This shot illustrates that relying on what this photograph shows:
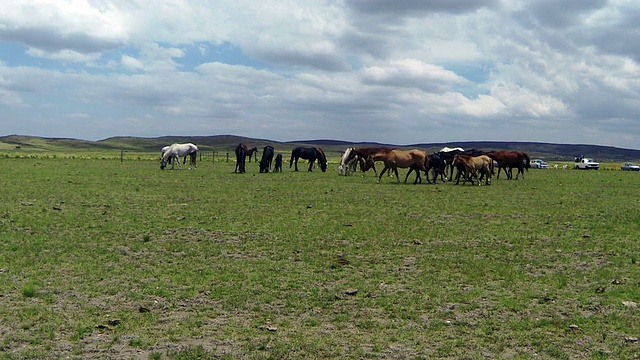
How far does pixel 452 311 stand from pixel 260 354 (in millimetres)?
2641

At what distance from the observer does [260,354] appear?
5.42 metres

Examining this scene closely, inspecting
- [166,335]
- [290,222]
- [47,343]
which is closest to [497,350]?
[166,335]

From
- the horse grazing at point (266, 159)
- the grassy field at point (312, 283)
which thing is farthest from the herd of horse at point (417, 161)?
the grassy field at point (312, 283)

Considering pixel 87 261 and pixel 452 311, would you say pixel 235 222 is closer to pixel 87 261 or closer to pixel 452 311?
pixel 87 261

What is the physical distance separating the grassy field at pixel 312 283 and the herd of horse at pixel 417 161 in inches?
479

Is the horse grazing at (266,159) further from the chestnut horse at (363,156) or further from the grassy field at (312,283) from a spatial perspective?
the grassy field at (312,283)

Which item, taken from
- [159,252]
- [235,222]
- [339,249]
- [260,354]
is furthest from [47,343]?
[235,222]

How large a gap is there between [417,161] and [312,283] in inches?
812

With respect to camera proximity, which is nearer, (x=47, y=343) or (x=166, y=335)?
(x=47, y=343)

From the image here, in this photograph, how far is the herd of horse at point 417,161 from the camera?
27.8 metres

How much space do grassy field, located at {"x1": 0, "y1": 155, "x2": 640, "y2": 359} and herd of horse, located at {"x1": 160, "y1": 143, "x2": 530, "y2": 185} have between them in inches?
479

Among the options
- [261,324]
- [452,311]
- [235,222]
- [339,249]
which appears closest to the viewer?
[261,324]

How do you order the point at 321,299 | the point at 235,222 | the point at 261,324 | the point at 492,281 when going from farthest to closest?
the point at 235,222
the point at 492,281
the point at 321,299
the point at 261,324

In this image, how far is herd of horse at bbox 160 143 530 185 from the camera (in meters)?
27.8
